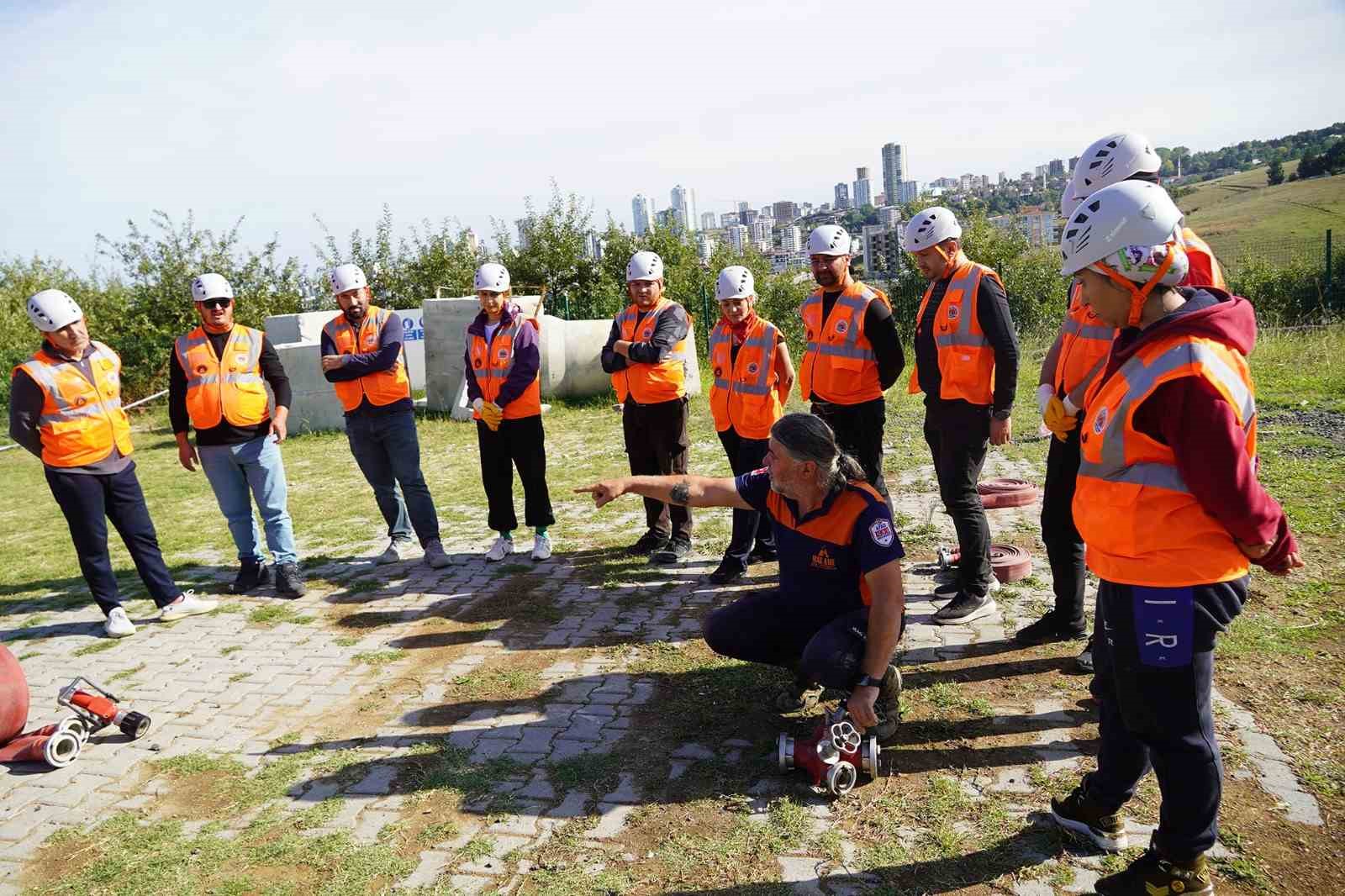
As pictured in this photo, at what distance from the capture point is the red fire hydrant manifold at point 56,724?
425cm

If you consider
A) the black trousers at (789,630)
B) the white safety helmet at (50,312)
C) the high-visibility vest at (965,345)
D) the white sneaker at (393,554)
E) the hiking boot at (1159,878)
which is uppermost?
the white safety helmet at (50,312)

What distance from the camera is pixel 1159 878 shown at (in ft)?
8.80

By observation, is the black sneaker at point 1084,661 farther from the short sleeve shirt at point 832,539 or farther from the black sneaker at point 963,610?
the short sleeve shirt at point 832,539

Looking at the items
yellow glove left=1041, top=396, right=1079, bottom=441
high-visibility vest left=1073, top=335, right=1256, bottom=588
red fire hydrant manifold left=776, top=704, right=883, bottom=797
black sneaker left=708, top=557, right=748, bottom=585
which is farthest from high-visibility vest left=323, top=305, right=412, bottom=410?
high-visibility vest left=1073, top=335, right=1256, bottom=588

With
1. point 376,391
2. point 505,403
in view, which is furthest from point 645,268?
point 376,391

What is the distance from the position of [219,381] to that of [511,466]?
2143mm

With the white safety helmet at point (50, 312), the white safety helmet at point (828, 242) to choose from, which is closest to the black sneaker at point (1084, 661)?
the white safety helmet at point (828, 242)

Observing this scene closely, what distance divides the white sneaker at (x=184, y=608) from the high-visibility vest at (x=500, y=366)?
2.34 m

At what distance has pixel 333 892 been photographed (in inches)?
124

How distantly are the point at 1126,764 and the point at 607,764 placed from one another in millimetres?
2010

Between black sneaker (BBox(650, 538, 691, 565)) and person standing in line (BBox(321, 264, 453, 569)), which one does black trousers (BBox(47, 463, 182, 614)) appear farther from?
→ black sneaker (BBox(650, 538, 691, 565))

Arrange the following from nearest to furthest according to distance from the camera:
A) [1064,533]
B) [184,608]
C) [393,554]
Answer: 1. [1064,533]
2. [184,608]
3. [393,554]

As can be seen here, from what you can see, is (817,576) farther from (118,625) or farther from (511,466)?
(118,625)

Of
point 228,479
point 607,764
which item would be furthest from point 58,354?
point 607,764
